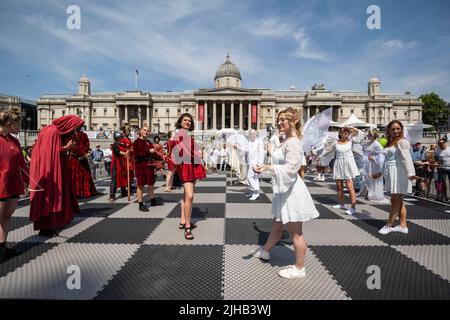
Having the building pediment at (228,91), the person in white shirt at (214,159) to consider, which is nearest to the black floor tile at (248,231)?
the person in white shirt at (214,159)

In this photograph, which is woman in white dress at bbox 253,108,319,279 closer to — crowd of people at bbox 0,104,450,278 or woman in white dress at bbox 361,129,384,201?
crowd of people at bbox 0,104,450,278

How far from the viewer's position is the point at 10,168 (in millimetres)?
3982

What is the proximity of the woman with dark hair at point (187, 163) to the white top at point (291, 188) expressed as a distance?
1.96m

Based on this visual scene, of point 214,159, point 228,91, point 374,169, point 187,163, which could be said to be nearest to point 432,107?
point 228,91

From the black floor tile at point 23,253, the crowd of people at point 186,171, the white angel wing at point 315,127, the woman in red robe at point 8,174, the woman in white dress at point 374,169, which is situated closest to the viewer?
the crowd of people at point 186,171

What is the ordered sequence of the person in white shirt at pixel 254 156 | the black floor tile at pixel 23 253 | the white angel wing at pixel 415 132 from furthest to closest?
1. the person in white shirt at pixel 254 156
2. the white angel wing at pixel 415 132
3. the black floor tile at pixel 23 253

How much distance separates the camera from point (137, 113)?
77688 millimetres

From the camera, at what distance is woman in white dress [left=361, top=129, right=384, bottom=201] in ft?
26.5

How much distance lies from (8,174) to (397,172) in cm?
667

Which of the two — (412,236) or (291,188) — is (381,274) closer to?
(291,188)

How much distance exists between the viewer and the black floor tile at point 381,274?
2.89 m

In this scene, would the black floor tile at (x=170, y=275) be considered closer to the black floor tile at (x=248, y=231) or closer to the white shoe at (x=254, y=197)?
the black floor tile at (x=248, y=231)

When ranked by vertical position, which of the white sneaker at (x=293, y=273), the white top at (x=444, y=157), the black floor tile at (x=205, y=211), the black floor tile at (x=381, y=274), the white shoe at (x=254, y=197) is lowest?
the black floor tile at (x=381, y=274)
